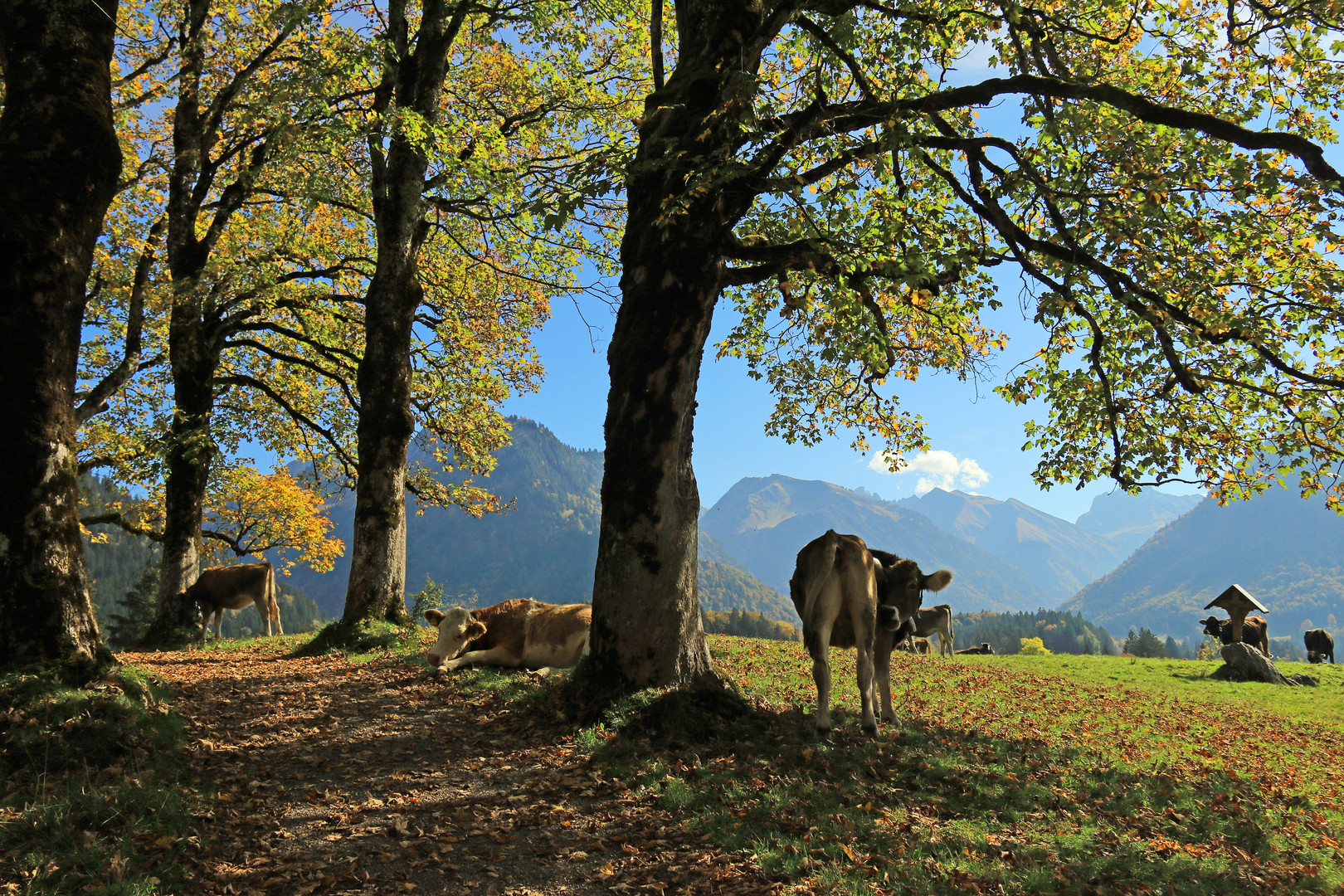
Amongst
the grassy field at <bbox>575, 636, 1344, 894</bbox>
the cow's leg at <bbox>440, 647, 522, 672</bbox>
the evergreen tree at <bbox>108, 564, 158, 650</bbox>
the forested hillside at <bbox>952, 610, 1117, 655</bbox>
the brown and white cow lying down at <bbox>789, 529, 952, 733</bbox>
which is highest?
the brown and white cow lying down at <bbox>789, 529, 952, 733</bbox>

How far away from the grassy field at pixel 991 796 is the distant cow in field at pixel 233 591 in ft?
55.5

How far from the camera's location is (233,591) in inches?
832

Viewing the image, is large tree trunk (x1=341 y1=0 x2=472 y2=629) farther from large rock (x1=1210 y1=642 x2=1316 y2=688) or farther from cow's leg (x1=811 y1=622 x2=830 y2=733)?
large rock (x1=1210 y1=642 x2=1316 y2=688)

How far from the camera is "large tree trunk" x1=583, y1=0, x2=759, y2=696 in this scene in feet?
26.8

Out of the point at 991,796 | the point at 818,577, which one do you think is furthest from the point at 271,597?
the point at 991,796

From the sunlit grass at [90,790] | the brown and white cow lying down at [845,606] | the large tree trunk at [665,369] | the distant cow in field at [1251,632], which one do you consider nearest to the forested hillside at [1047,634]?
the distant cow in field at [1251,632]

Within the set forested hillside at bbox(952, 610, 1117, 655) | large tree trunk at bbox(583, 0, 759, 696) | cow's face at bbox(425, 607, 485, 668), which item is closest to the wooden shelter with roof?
A: large tree trunk at bbox(583, 0, 759, 696)

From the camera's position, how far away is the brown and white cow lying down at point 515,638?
11430mm

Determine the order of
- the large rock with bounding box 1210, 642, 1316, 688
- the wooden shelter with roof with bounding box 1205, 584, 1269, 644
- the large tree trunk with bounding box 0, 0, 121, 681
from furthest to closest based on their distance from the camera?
the wooden shelter with roof with bounding box 1205, 584, 1269, 644 → the large rock with bounding box 1210, 642, 1316, 688 → the large tree trunk with bounding box 0, 0, 121, 681

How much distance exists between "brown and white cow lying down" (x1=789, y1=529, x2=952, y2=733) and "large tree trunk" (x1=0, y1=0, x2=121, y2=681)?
731 cm

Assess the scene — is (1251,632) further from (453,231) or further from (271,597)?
(271,597)

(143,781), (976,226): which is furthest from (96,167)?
(976,226)

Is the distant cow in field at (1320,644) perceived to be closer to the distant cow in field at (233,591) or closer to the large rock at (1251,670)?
the large rock at (1251,670)

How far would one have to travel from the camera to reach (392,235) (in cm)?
1445
